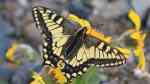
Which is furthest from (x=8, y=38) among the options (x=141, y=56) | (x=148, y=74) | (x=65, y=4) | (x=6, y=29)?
(x=141, y=56)

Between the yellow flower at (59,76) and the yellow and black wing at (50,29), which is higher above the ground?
the yellow and black wing at (50,29)

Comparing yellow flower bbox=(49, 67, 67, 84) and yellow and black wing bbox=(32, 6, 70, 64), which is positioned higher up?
yellow and black wing bbox=(32, 6, 70, 64)

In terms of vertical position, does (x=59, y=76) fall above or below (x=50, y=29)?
below

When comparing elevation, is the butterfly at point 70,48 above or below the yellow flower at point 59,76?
above

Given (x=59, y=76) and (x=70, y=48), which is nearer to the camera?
(x=59, y=76)

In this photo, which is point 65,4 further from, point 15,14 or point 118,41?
point 118,41

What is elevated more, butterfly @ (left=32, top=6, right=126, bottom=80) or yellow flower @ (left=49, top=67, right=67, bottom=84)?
butterfly @ (left=32, top=6, right=126, bottom=80)

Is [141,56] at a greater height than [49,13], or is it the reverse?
[49,13]

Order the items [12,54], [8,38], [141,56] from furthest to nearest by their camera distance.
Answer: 1. [8,38]
2. [12,54]
3. [141,56]
